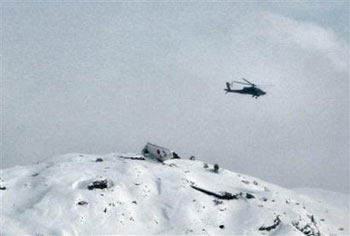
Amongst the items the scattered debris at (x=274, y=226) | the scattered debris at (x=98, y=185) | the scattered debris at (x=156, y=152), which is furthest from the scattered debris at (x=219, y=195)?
the scattered debris at (x=98, y=185)

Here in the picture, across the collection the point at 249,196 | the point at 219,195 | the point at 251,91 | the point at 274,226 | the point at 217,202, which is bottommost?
the point at 274,226

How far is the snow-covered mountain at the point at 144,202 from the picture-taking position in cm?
6400

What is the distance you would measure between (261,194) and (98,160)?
1037 inches

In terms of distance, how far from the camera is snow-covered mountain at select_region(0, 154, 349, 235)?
64.0m

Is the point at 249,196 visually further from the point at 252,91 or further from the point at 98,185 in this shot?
the point at 98,185

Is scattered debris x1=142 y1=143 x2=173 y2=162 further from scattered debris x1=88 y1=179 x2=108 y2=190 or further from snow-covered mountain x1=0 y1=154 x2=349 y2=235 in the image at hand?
scattered debris x1=88 y1=179 x2=108 y2=190

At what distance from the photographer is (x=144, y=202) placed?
230 feet

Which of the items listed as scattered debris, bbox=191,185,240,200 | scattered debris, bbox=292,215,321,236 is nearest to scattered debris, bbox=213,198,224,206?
scattered debris, bbox=191,185,240,200

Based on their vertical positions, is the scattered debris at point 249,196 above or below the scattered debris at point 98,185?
above

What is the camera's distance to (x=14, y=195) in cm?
6950

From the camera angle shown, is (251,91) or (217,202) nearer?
(217,202)

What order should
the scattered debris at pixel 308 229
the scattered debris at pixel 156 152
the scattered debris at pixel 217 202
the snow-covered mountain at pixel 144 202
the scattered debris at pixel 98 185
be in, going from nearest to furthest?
1. the snow-covered mountain at pixel 144 202
2. the scattered debris at pixel 98 185
3. the scattered debris at pixel 308 229
4. the scattered debris at pixel 217 202
5. the scattered debris at pixel 156 152

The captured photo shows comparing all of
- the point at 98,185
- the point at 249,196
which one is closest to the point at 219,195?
the point at 249,196

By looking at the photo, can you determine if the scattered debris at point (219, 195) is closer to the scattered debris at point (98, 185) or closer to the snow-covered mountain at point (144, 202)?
the snow-covered mountain at point (144, 202)
